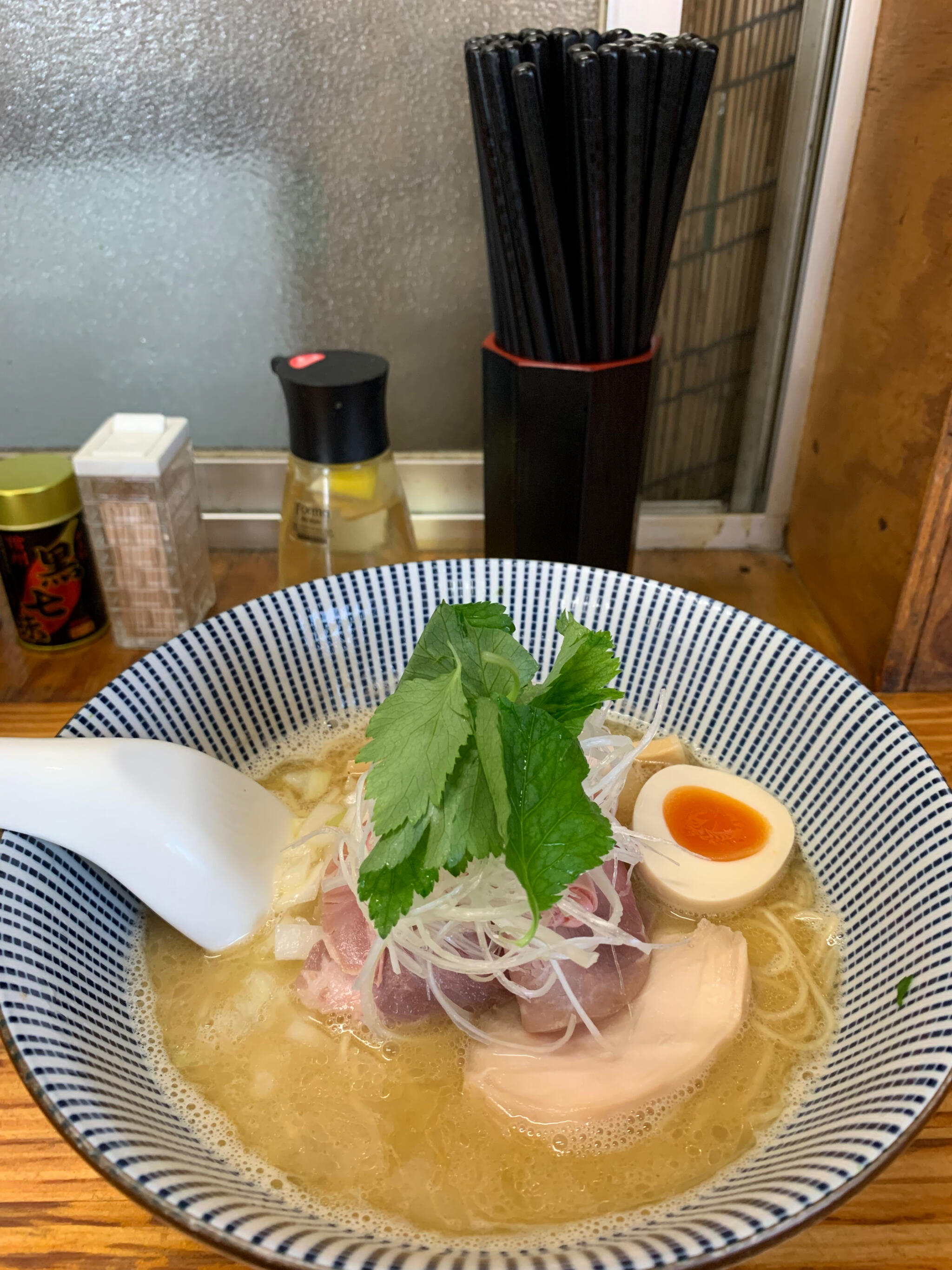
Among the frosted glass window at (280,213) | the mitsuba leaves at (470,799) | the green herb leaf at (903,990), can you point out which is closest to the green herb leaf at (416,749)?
the mitsuba leaves at (470,799)

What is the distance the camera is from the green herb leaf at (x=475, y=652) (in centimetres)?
77

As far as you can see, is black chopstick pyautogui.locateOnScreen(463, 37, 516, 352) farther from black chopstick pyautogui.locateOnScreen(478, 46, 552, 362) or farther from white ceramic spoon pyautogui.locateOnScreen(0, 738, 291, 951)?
white ceramic spoon pyautogui.locateOnScreen(0, 738, 291, 951)

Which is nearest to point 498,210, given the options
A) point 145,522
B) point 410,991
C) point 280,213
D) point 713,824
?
point 280,213

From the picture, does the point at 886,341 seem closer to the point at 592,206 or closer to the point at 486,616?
the point at 592,206

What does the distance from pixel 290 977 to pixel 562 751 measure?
1.18ft

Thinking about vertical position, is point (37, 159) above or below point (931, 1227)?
above

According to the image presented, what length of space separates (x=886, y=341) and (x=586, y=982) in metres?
0.85

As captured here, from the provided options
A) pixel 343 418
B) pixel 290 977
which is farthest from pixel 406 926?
pixel 343 418

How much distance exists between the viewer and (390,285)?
135 centimetres

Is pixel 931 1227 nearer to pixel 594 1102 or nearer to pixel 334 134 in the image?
pixel 594 1102

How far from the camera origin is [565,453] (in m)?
1.12

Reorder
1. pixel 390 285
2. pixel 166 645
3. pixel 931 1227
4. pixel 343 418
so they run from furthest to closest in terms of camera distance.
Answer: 1. pixel 390 285
2. pixel 343 418
3. pixel 166 645
4. pixel 931 1227

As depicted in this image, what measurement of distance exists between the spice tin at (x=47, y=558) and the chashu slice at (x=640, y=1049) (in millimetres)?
834

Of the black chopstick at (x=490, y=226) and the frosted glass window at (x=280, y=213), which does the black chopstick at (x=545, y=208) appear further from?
the frosted glass window at (x=280, y=213)
